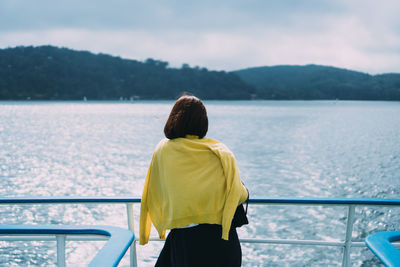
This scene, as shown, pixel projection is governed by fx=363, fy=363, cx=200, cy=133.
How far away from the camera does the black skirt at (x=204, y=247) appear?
1.40 metres

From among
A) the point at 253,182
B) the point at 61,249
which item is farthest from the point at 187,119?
the point at 253,182

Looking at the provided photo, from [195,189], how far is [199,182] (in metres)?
0.03

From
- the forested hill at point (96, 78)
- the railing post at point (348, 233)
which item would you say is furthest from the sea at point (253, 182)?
the forested hill at point (96, 78)

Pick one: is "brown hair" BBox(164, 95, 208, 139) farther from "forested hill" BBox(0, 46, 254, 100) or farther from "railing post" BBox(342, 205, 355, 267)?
"forested hill" BBox(0, 46, 254, 100)

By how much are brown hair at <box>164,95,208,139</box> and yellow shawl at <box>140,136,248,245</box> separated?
0.03 meters

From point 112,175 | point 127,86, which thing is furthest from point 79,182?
point 127,86

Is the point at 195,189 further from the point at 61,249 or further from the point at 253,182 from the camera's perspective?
the point at 253,182

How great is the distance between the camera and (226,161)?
1.30 m

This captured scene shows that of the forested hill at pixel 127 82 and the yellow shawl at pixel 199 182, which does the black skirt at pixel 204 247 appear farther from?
the forested hill at pixel 127 82

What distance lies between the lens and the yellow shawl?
132 cm

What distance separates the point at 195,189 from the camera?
1319 millimetres

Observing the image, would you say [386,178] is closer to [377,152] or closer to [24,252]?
[377,152]

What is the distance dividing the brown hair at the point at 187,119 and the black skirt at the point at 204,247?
1.20 feet

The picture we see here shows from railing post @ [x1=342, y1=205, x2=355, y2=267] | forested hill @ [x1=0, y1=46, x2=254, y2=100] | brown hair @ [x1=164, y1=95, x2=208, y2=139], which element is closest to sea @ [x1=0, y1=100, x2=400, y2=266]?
brown hair @ [x1=164, y1=95, x2=208, y2=139]
